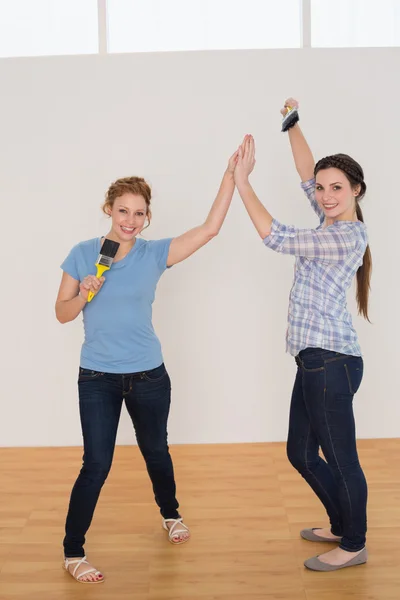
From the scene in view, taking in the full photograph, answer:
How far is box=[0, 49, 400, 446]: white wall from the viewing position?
12.1ft

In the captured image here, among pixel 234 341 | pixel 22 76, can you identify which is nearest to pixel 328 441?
pixel 234 341

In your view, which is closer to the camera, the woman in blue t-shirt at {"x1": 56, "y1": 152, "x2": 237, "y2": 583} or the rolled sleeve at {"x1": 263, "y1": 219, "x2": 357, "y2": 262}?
the rolled sleeve at {"x1": 263, "y1": 219, "x2": 357, "y2": 262}

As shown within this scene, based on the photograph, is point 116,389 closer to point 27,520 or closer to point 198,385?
point 27,520

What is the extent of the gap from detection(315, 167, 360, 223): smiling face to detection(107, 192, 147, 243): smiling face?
60cm

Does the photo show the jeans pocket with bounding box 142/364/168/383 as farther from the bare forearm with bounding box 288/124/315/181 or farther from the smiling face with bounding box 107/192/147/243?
the bare forearm with bounding box 288/124/315/181

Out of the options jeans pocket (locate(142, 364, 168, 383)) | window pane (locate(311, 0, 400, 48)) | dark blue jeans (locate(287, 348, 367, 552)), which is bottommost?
dark blue jeans (locate(287, 348, 367, 552))

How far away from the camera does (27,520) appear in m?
2.76

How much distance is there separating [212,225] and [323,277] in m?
0.41

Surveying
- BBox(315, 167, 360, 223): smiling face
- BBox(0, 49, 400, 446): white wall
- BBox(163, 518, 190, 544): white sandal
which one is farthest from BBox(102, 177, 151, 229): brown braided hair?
BBox(0, 49, 400, 446): white wall

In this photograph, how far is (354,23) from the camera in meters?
3.79

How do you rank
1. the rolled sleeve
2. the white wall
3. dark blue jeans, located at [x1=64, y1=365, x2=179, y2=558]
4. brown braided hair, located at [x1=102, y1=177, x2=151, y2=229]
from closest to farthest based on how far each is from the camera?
the rolled sleeve, dark blue jeans, located at [x1=64, y1=365, x2=179, y2=558], brown braided hair, located at [x1=102, y1=177, x2=151, y2=229], the white wall

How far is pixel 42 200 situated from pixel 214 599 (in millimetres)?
2330

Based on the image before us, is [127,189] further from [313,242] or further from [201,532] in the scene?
[201,532]

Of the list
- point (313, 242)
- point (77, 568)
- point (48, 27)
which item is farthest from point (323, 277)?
point (48, 27)
